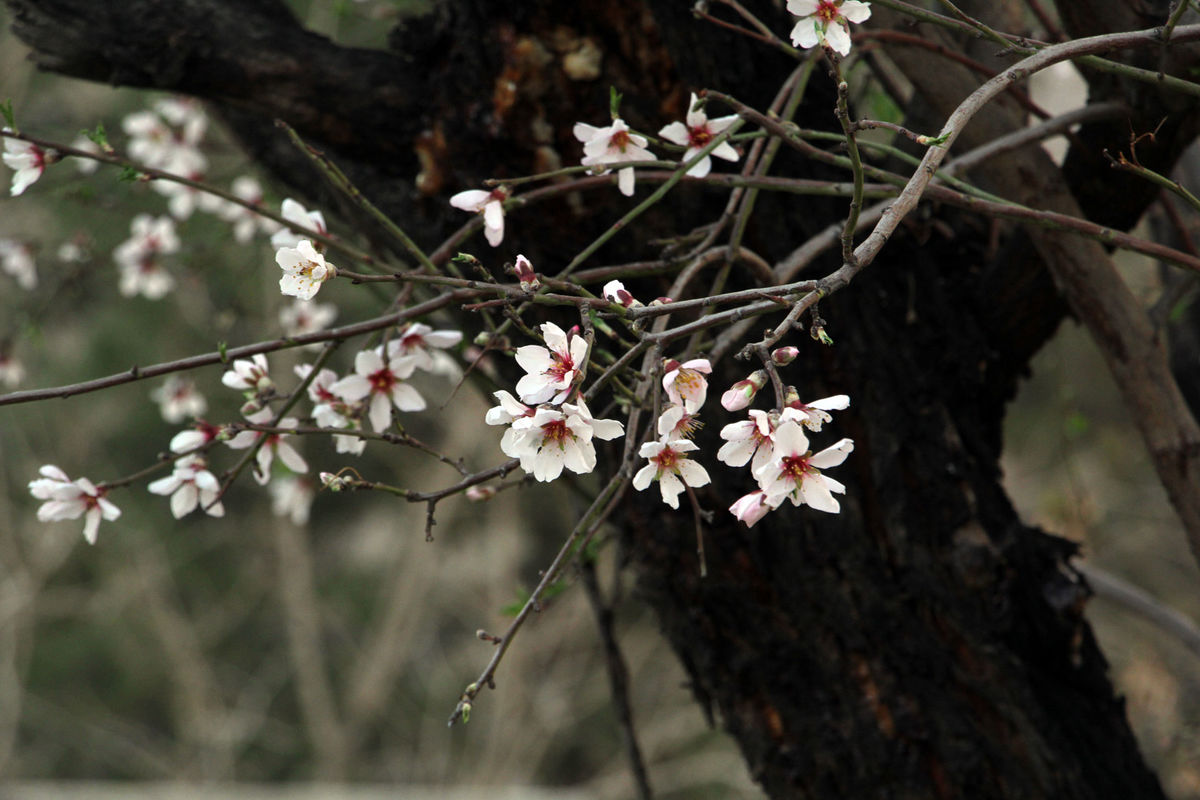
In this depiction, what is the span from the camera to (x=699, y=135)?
1166mm

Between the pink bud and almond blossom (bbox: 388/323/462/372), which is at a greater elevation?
almond blossom (bbox: 388/323/462/372)

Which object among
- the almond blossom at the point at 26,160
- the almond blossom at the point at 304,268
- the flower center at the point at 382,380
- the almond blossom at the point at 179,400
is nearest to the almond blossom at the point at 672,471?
the almond blossom at the point at 304,268

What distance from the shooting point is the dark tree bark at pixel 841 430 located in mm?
1407

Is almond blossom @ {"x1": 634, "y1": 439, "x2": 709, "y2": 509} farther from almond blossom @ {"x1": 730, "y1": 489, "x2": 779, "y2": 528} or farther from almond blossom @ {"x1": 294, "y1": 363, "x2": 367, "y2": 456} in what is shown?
almond blossom @ {"x1": 294, "y1": 363, "x2": 367, "y2": 456}

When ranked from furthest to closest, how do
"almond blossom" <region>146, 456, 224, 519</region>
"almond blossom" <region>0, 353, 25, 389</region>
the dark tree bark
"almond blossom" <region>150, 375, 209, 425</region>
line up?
1. "almond blossom" <region>0, 353, 25, 389</region>
2. "almond blossom" <region>150, 375, 209, 425</region>
3. the dark tree bark
4. "almond blossom" <region>146, 456, 224, 519</region>

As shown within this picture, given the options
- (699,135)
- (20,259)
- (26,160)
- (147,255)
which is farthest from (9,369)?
(699,135)

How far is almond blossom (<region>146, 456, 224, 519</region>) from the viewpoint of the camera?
A: 1190 mm

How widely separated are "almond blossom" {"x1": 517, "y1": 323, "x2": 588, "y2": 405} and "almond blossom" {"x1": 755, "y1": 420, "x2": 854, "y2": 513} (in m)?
0.16

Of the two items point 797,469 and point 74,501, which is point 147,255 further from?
point 797,469

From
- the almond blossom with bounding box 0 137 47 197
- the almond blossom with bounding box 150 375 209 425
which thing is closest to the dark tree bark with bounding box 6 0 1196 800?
the almond blossom with bounding box 0 137 47 197

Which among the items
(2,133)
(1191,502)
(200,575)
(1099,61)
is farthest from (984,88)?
(200,575)

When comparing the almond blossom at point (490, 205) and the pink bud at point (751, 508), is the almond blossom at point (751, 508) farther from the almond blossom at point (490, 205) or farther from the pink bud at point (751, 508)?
the almond blossom at point (490, 205)

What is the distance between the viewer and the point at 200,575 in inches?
371

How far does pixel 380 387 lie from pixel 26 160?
519 millimetres
